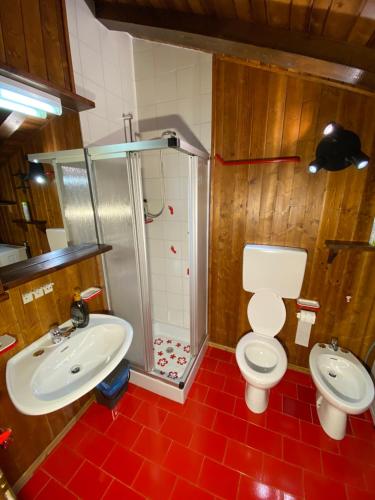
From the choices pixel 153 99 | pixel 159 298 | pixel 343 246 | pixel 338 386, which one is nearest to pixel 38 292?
pixel 159 298

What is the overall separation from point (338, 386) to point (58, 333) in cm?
197

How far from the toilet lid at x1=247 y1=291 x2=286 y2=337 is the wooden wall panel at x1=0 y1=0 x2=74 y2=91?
2.06 meters

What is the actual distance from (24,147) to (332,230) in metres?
2.08

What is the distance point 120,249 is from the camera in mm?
1561

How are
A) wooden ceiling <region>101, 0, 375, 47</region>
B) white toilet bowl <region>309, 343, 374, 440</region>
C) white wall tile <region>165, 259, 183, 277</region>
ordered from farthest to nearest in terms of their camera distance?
white wall tile <region>165, 259, 183, 277</region> → white toilet bowl <region>309, 343, 374, 440</region> → wooden ceiling <region>101, 0, 375, 47</region>

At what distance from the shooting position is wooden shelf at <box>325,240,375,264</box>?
149 centimetres

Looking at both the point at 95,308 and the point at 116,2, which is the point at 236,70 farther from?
the point at 95,308

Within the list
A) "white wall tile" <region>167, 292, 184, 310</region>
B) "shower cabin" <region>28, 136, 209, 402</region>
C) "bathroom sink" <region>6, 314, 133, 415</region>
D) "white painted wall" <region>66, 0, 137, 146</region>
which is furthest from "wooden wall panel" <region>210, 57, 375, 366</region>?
"bathroom sink" <region>6, 314, 133, 415</region>

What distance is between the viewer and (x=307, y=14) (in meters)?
1.00

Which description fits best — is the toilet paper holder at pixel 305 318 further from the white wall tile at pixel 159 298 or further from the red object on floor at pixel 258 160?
the white wall tile at pixel 159 298

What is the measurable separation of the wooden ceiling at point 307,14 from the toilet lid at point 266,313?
1628 mm

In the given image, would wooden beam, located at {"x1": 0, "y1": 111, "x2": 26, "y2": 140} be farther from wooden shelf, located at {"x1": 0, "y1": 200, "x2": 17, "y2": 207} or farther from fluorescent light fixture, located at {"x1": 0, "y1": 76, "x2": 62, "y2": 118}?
wooden shelf, located at {"x1": 0, "y1": 200, "x2": 17, "y2": 207}

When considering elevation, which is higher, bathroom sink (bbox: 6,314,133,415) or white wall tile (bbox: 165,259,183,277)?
white wall tile (bbox: 165,259,183,277)

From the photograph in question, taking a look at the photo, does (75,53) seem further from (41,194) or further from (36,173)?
(41,194)
